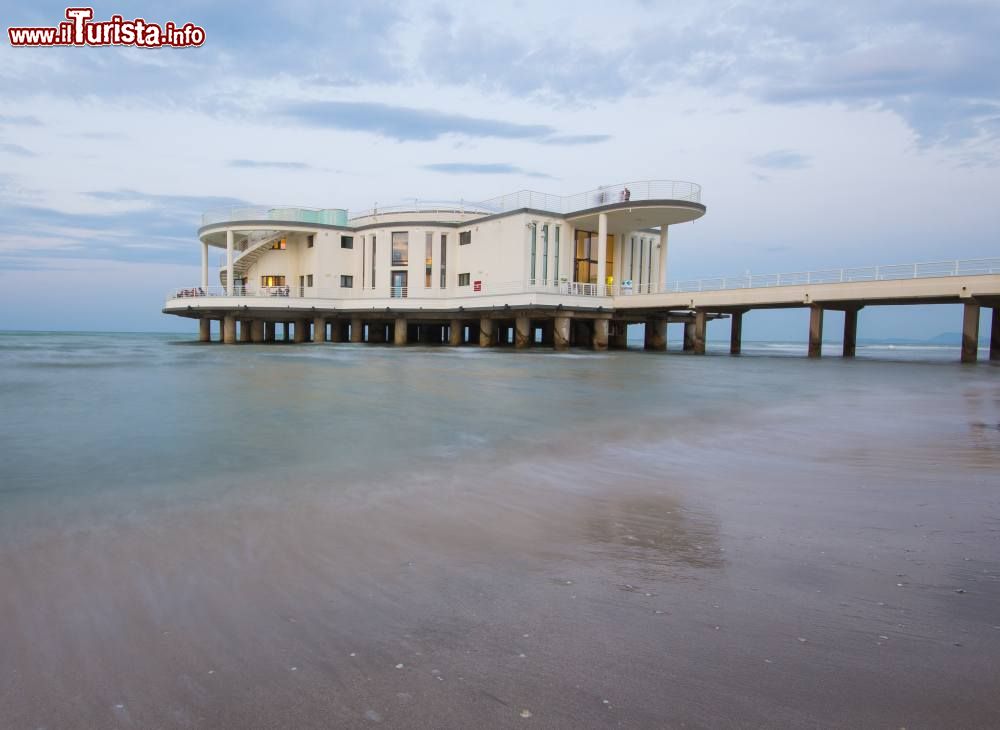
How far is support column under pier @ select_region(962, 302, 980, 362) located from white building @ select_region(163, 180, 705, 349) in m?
12.9

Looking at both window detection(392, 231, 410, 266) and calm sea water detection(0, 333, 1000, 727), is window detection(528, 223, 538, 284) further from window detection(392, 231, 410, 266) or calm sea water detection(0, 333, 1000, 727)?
calm sea water detection(0, 333, 1000, 727)

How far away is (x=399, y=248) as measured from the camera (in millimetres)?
41719

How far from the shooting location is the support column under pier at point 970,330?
78.3 ft

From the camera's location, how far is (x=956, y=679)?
2363mm

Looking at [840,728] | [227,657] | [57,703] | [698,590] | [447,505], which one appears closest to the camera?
[840,728]

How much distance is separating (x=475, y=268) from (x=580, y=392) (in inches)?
1037

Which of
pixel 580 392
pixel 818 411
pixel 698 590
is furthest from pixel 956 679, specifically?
pixel 580 392

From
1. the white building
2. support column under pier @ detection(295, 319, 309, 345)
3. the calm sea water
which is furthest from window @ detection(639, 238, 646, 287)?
the calm sea water

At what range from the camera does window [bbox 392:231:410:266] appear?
41.6 metres

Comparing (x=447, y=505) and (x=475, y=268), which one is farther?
(x=475, y=268)

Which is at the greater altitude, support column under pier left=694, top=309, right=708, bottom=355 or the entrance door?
the entrance door

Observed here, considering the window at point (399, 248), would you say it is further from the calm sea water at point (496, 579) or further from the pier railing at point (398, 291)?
the calm sea water at point (496, 579)

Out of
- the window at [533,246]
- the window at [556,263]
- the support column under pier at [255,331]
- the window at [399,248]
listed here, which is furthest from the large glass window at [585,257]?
the support column under pier at [255,331]

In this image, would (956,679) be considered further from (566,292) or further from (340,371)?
(566,292)
